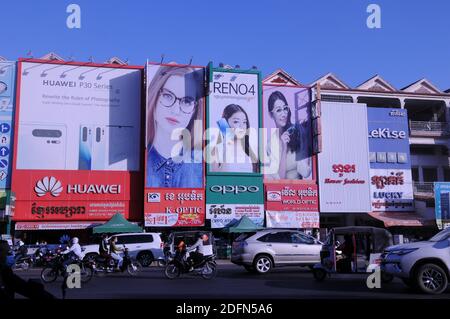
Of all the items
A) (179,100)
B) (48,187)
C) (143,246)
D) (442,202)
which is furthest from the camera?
(442,202)

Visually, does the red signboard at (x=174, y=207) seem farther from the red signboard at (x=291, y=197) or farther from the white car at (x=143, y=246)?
the white car at (x=143, y=246)

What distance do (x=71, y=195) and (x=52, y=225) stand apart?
88.4 inches

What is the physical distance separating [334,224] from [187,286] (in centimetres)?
2652

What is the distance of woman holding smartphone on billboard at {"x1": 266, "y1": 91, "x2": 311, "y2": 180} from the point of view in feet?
115

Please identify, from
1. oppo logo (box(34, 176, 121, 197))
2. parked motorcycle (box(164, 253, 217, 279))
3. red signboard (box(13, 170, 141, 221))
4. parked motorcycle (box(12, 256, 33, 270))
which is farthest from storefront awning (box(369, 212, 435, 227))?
parked motorcycle (box(12, 256, 33, 270))

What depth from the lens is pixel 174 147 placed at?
3316 centimetres

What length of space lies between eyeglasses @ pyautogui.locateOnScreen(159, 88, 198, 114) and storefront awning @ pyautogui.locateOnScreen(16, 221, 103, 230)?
30.8ft

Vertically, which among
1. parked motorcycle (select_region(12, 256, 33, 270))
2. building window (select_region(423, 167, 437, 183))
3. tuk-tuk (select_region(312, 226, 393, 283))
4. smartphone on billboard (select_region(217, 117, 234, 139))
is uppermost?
smartphone on billboard (select_region(217, 117, 234, 139))

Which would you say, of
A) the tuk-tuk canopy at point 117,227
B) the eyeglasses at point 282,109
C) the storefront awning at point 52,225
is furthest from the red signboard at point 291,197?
the storefront awning at point 52,225

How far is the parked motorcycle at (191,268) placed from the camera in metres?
15.7

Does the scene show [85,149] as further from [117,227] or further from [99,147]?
[117,227]

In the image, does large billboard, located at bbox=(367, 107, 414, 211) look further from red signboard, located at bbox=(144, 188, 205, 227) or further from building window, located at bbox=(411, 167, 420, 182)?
red signboard, located at bbox=(144, 188, 205, 227)

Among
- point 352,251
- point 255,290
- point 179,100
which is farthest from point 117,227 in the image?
point 255,290

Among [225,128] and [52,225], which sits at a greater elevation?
[225,128]
